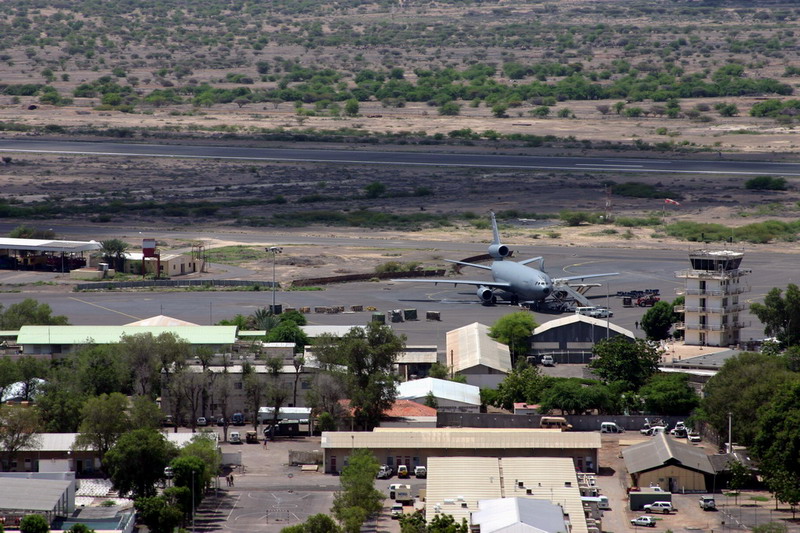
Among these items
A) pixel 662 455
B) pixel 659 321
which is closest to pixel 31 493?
pixel 662 455

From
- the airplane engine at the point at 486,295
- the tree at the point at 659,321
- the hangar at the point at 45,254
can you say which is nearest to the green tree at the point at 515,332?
the tree at the point at 659,321

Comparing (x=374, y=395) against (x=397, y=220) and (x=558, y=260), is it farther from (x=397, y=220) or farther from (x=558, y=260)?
(x=397, y=220)

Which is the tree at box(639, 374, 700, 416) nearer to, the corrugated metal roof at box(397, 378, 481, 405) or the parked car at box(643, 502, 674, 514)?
the corrugated metal roof at box(397, 378, 481, 405)

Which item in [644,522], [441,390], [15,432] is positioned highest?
[441,390]

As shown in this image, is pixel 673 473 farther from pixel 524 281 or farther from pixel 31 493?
pixel 524 281

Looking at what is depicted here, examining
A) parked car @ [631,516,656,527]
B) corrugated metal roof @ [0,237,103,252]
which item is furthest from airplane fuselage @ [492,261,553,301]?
parked car @ [631,516,656,527]

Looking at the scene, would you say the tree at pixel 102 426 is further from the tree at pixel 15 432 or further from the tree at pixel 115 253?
the tree at pixel 115 253
